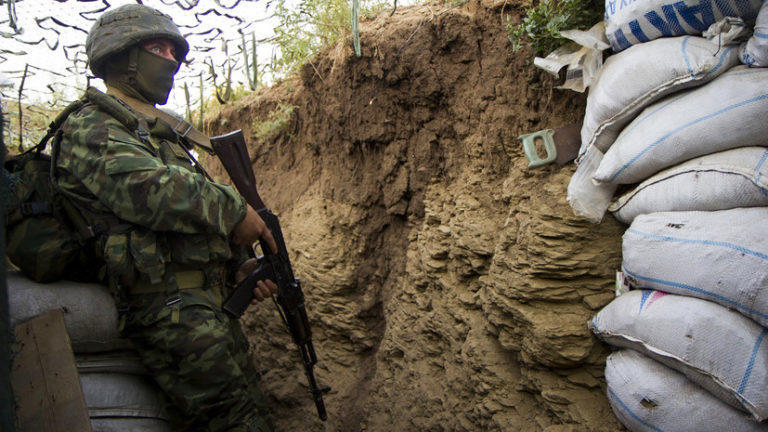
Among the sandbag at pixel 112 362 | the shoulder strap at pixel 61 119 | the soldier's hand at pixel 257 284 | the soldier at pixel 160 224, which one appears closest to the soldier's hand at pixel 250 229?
the soldier at pixel 160 224

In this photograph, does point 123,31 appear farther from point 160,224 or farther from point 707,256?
point 707,256

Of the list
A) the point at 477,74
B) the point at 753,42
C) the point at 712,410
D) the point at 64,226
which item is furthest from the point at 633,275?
the point at 64,226

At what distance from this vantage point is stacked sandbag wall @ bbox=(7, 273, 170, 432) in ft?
6.13

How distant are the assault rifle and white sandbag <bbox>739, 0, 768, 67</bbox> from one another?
211 centimetres

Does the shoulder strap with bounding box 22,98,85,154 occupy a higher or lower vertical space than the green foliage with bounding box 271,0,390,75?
lower

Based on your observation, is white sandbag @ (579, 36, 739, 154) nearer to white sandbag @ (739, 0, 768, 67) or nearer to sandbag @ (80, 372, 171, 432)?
white sandbag @ (739, 0, 768, 67)

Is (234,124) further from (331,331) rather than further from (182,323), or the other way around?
(182,323)

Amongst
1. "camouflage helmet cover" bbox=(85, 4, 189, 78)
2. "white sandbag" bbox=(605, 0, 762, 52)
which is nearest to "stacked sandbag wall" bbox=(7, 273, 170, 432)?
"camouflage helmet cover" bbox=(85, 4, 189, 78)

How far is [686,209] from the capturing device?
134 centimetres

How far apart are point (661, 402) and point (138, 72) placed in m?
2.68

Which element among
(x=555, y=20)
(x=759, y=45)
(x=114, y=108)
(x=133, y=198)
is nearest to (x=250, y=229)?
(x=133, y=198)

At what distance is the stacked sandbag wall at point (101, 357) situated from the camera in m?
1.87

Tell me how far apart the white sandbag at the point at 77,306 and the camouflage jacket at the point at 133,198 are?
0.15 meters

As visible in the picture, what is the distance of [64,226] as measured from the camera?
196 cm
